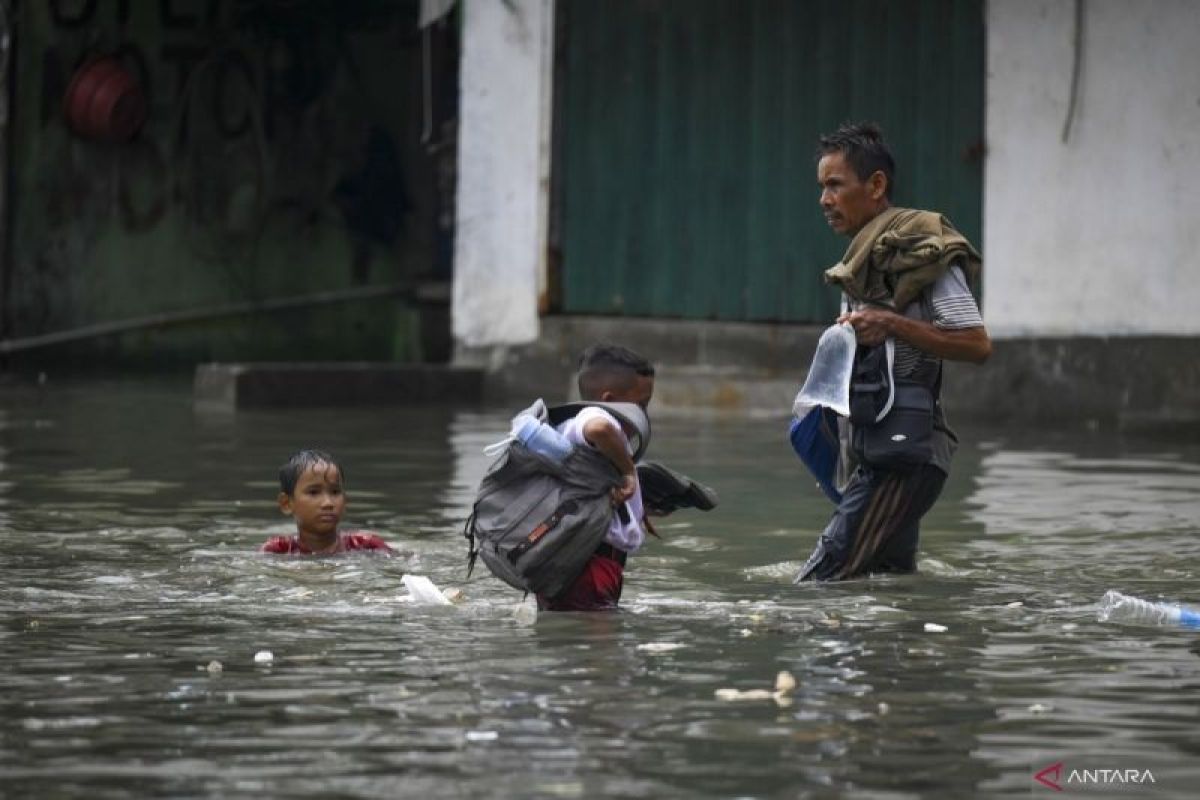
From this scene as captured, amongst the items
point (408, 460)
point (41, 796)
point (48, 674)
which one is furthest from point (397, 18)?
point (41, 796)

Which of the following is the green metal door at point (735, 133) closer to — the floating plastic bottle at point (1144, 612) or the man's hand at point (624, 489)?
the floating plastic bottle at point (1144, 612)

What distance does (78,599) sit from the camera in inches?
301

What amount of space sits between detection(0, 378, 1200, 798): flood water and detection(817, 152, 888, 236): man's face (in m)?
1.19

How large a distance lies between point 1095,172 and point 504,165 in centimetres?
425

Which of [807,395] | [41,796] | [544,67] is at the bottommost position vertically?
[41,796]

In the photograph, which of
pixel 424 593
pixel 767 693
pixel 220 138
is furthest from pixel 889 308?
pixel 220 138

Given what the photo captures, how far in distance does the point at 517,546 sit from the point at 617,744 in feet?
6.49

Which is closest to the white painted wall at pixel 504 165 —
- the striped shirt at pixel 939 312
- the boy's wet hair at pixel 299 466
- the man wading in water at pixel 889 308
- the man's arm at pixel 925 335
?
the boy's wet hair at pixel 299 466

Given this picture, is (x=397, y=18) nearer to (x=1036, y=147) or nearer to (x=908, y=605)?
(x=1036, y=147)

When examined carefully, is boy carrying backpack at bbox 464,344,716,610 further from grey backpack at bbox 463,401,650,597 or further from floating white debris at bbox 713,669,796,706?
floating white debris at bbox 713,669,796,706

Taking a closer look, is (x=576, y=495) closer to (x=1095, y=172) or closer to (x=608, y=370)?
(x=608, y=370)

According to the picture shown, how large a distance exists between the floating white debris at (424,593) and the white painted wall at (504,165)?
31.0ft

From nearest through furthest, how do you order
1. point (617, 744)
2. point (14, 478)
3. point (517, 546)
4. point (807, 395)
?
point (617, 744) < point (517, 546) < point (807, 395) < point (14, 478)

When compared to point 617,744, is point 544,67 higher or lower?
higher
